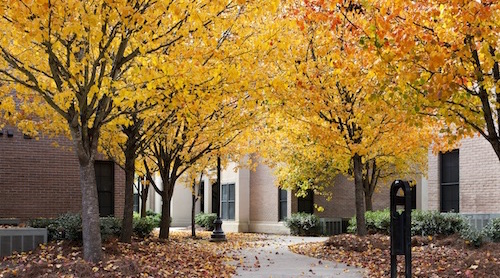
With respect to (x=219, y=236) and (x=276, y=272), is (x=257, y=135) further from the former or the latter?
(x=276, y=272)

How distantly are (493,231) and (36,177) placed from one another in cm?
1333

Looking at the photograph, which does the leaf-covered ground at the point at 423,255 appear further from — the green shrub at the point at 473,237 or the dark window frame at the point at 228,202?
the dark window frame at the point at 228,202

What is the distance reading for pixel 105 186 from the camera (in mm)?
20500

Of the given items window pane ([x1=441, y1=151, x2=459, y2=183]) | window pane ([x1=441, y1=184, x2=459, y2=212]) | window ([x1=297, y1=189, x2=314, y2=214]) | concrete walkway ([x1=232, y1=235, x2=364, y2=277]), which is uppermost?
window pane ([x1=441, y1=151, x2=459, y2=183])

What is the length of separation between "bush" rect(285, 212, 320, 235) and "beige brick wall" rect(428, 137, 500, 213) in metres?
11.0

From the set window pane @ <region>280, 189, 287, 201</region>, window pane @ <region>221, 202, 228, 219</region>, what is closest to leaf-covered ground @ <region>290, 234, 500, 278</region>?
window pane @ <region>280, 189, 287, 201</region>

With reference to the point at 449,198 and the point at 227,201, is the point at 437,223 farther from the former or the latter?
the point at 227,201

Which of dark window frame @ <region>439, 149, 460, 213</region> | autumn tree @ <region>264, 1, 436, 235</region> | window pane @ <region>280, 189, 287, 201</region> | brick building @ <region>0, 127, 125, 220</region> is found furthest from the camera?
window pane @ <region>280, 189, 287, 201</region>

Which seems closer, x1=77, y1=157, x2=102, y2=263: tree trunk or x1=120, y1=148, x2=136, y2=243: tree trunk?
x1=77, y1=157, x2=102, y2=263: tree trunk

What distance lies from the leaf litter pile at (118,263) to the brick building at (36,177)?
13.6ft

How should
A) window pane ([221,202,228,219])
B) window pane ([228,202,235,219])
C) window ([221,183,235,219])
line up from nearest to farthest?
1. window pane ([228,202,235,219])
2. window ([221,183,235,219])
3. window pane ([221,202,228,219])

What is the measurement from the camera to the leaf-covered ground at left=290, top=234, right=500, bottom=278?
10625 mm

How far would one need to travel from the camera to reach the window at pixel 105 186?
20391mm

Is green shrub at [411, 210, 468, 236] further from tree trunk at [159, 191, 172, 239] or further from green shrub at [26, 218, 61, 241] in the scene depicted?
green shrub at [26, 218, 61, 241]
